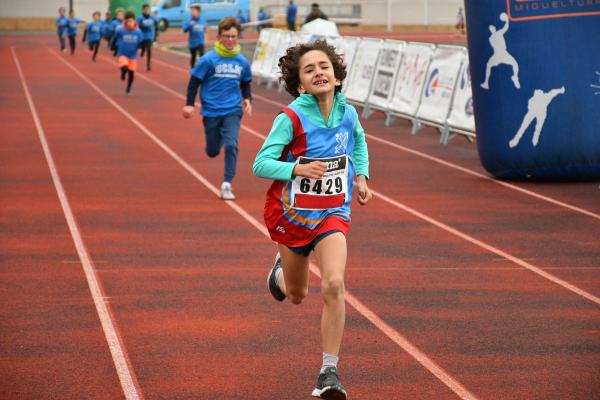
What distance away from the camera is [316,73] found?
20.6 ft

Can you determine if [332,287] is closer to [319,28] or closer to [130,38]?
[319,28]

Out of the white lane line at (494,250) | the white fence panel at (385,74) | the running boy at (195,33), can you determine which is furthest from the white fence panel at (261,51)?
the white lane line at (494,250)

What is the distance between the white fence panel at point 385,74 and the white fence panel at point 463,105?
9.36ft

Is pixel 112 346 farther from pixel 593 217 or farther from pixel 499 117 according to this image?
pixel 499 117

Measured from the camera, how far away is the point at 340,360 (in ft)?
22.9

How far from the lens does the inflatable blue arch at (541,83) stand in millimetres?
14164

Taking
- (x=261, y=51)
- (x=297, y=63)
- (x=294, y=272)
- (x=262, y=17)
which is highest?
(x=297, y=63)

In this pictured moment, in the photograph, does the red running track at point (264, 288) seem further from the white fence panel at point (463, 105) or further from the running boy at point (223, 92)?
the white fence panel at point (463, 105)

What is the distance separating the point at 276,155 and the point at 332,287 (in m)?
0.73

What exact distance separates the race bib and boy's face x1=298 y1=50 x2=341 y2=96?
0.35m

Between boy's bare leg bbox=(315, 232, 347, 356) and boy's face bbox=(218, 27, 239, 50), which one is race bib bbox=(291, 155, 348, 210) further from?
boy's face bbox=(218, 27, 239, 50)

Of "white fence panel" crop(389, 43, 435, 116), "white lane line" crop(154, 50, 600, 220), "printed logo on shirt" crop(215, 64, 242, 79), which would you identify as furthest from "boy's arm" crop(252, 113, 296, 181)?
"white fence panel" crop(389, 43, 435, 116)

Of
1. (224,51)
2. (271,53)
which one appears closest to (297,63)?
(224,51)

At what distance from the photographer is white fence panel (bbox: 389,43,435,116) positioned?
19984 mm
